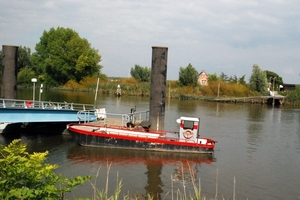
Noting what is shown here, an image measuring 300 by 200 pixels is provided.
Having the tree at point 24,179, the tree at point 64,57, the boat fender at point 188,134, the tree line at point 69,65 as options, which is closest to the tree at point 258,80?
the tree line at point 69,65

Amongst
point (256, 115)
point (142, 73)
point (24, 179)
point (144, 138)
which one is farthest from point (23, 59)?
point (24, 179)

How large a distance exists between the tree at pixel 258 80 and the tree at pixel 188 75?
13698mm

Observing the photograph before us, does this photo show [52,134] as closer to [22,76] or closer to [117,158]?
[117,158]

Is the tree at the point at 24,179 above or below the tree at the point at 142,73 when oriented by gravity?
below

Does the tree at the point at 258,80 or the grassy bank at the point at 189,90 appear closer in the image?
the grassy bank at the point at 189,90

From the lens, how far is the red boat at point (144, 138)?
2480 cm

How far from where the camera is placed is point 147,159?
23297mm

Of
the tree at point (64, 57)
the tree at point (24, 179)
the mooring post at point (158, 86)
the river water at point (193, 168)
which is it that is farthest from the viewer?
the tree at point (64, 57)

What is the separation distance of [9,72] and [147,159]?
49.4 ft

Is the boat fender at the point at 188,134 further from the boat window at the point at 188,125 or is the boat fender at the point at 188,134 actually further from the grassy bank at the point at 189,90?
the grassy bank at the point at 189,90

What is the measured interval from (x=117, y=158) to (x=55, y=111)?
766 cm

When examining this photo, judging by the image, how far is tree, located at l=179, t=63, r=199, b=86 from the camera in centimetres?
8687

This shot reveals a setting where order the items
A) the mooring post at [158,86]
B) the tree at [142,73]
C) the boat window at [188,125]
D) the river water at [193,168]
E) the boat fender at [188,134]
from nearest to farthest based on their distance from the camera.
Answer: the river water at [193,168]
the boat fender at [188,134]
the boat window at [188,125]
the mooring post at [158,86]
the tree at [142,73]

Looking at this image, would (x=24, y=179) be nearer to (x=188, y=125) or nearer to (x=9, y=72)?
(x=188, y=125)
